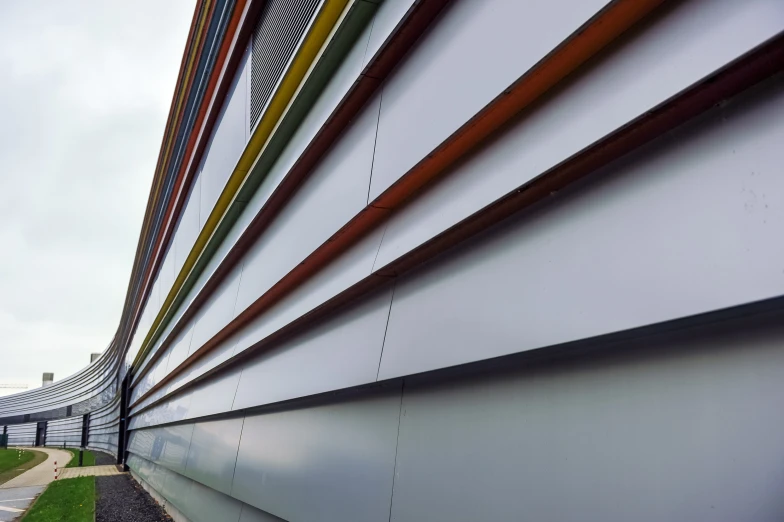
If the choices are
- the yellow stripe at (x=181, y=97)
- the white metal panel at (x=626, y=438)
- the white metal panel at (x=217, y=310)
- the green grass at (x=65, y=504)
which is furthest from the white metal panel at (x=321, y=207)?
the green grass at (x=65, y=504)

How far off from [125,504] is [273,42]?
10613 mm

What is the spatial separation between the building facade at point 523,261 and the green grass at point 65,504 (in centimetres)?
718

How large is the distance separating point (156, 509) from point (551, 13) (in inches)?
460

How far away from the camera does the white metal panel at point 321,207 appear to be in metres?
2.76

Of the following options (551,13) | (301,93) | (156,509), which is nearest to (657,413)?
(551,13)

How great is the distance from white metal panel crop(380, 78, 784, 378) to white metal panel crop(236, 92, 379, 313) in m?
1.09

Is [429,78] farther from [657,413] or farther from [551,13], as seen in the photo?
[657,413]

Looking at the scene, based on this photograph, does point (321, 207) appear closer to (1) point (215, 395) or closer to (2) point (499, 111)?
(2) point (499, 111)

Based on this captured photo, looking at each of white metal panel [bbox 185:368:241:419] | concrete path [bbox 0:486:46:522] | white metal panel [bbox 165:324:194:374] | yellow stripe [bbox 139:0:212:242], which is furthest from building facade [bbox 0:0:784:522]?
concrete path [bbox 0:486:46:522]

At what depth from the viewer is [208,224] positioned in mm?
6422

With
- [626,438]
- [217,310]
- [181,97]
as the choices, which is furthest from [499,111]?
[181,97]

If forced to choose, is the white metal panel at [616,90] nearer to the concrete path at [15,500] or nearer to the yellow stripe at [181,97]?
the yellow stripe at [181,97]

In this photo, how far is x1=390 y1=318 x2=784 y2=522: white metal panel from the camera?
97 cm

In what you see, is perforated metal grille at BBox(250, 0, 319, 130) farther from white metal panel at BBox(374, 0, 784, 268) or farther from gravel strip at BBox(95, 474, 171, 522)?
gravel strip at BBox(95, 474, 171, 522)
